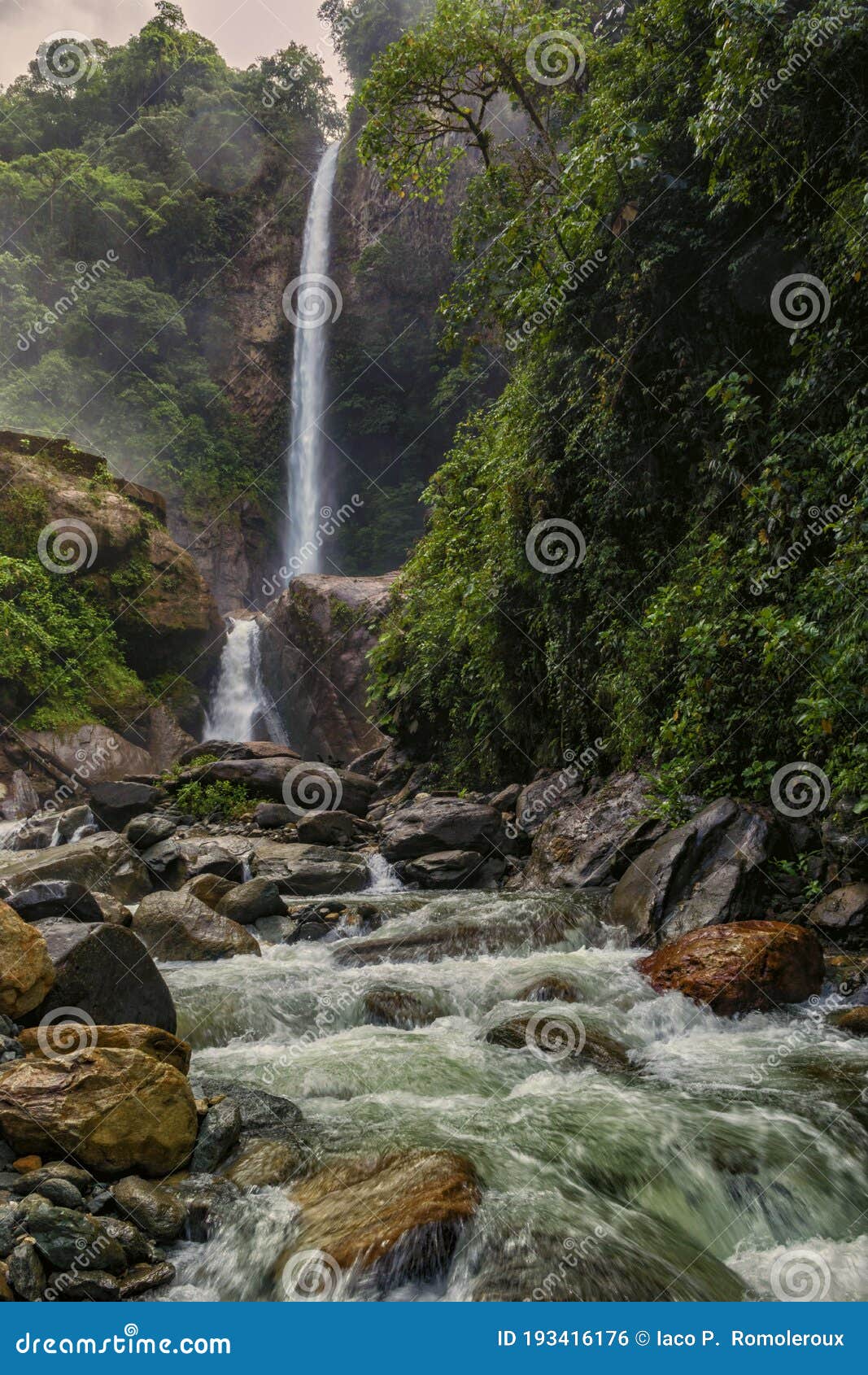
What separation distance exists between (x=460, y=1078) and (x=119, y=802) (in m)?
9.64

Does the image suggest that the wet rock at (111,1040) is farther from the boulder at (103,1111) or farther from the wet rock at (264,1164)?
the wet rock at (264,1164)

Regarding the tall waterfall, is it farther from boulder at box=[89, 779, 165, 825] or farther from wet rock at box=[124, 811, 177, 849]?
wet rock at box=[124, 811, 177, 849]

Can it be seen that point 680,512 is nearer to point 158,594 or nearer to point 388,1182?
point 388,1182

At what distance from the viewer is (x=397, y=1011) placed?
227 inches

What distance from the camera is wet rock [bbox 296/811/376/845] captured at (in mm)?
11961

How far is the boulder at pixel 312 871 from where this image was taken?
10.1m

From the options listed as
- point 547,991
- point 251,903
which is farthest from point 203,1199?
point 251,903

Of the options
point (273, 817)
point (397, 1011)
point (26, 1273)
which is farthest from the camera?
point (273, 817)

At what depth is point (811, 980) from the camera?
221 inches

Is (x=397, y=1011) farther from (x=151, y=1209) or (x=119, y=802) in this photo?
(x=119, y=802)

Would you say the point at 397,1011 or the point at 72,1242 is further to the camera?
the point at 397,1011

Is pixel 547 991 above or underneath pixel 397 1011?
above

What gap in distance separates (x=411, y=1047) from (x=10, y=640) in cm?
1548

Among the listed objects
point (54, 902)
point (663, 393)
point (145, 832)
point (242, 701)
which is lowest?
point (242, 701)
